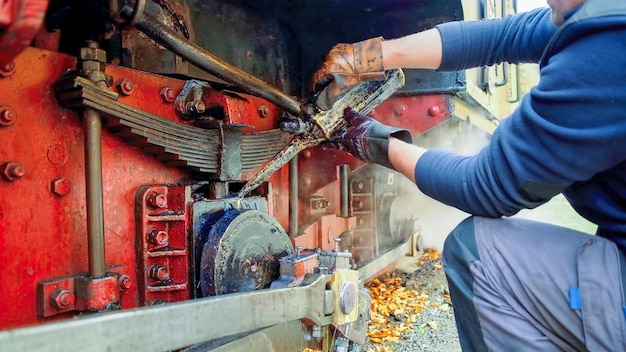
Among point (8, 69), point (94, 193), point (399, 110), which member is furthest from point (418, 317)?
point (8, 69)

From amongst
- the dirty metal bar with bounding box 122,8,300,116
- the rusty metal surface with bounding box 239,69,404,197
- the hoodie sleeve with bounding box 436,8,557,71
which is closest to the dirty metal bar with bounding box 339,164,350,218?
the rusty metal surface with bounding box 239,69,404,197

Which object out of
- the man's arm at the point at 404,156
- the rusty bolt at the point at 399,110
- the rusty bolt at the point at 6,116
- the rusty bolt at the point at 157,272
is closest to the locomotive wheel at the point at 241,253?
the rusty bolt at the point at 157,272

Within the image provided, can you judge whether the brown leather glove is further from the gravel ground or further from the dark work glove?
the gravel ground

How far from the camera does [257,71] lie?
269 cm

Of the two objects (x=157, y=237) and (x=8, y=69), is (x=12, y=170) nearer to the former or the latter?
(x=8, y=69)

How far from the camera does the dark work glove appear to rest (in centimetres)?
176

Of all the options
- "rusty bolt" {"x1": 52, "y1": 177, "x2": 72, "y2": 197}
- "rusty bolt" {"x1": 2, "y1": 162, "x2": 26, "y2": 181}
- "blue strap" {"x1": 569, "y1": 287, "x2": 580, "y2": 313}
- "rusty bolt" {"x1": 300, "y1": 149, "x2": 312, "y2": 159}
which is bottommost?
"blue strap" {"x1": 569, "y1": 287, "x2": 580, "y2": 313}

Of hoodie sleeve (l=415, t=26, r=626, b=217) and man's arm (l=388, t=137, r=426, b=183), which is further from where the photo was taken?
man's arm (l=388, t=137, r=426, b=183)

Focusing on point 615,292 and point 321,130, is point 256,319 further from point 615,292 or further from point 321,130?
point 321,130

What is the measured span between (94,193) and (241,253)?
23.3 inches

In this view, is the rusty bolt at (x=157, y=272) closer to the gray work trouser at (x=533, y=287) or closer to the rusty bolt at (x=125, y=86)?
the rusty bolt at (x=125, y=86)

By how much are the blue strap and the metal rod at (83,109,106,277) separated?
1321 mm

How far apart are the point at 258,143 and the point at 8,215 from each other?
101 cm

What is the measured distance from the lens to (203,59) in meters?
1.77
